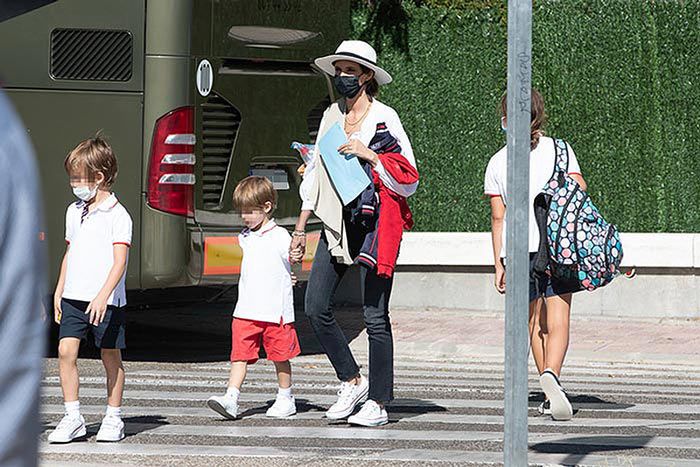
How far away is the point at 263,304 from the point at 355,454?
1.40 m

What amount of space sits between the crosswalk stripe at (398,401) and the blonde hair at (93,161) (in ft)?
6.02

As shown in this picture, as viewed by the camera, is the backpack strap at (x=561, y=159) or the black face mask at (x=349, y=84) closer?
the black face mask at (x=349, y=84)

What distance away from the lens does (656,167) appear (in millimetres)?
15727

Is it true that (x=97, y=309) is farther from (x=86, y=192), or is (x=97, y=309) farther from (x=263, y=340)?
(x=263, y=340)

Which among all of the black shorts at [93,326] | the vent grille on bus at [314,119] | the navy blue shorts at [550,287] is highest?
the vent grille on bus at [314,119]

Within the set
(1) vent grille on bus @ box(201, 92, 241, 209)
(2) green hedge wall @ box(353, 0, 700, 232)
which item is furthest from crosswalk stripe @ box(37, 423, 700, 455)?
(2) green hedge wall @ box(353, 0, 700, 232)

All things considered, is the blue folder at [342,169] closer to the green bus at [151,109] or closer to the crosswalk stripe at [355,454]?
the crosswalk stripe at [355,454]

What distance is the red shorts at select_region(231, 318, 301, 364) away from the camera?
8070 millimetres

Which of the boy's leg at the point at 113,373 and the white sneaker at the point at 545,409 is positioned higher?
the boy's leg at the point at 113,373

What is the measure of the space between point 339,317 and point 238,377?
22.5 ft

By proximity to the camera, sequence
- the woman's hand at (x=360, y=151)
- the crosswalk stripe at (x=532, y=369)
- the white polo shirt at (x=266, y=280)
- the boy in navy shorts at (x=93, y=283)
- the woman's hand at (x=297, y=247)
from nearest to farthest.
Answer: the boy in navy shorts at (x=93, y=283) → the woman's hand at (x=360, y=151) → the woman's hand at (x=297, y=247) → the white polo shirt at (x=266, y=280) → the crosswalk stripe at (x=532, y=369)

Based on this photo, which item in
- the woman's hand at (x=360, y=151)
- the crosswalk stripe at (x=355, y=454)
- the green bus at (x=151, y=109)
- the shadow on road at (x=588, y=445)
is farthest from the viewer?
the green bus at (x=151, y=109)

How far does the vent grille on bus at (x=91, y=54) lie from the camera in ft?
33.6

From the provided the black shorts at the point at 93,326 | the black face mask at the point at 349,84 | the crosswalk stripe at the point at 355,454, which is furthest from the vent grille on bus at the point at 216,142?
the crosswalk stripe at the point at 355,454
